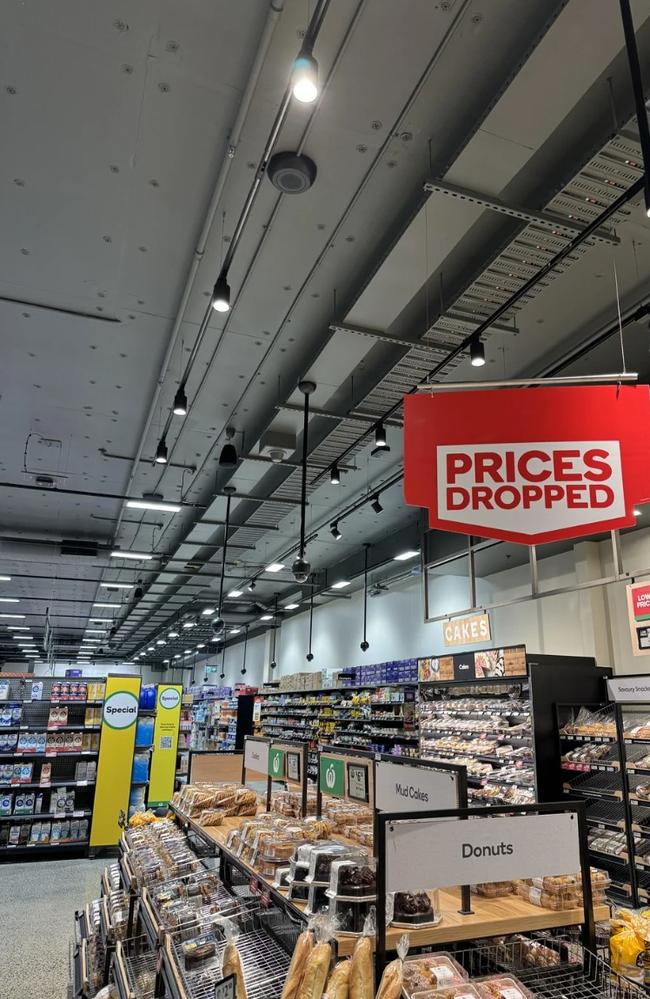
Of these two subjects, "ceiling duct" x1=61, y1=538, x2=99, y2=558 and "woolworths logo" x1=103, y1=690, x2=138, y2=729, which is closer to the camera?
"woolworths logo" x1=103, y1=690, x2=138, y2=729

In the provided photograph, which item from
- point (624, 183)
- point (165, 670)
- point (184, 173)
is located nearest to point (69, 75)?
point (184, 173)

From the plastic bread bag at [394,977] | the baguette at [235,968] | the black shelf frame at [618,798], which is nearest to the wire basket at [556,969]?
the plastic bread bag at [394,977]

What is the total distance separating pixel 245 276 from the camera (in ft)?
18.4

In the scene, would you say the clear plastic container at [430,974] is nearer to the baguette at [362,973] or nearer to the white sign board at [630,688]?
the baguette at [362,973]

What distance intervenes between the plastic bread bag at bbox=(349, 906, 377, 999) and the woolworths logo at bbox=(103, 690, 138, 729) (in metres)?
7.92

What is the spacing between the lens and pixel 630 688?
6195 millimetres

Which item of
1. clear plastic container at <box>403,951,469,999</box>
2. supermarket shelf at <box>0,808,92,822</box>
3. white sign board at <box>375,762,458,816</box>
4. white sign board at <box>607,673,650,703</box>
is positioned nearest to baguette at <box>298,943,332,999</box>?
clear plastic container at <box>403,951,469,999</box>

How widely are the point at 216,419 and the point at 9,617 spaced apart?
788 inches

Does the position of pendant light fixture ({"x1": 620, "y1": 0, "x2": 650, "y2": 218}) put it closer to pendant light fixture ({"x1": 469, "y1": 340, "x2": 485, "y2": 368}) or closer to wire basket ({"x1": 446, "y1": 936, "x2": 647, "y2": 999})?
wire basket ({"x1": 446, "y1": 936, "x2": 647, "y2": 999})

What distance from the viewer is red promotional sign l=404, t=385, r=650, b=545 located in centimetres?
285

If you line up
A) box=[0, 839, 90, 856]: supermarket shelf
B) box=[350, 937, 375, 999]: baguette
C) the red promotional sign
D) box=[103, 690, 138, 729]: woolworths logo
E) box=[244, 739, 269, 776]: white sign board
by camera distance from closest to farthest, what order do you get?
1. box=[350, 937, 375, 999]: baguette
2. the red promotional sign
3. box=[244, 739, 269, 776]: white sign board
4. box=[0, 839, 90, 856]: supermarket shelf
5. box=[103, 690, 138, 729]: woolworths logo

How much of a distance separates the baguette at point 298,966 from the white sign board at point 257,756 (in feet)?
7.94

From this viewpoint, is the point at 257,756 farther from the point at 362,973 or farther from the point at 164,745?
the point at 164,745

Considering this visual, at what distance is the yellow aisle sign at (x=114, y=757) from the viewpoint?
341 inches
